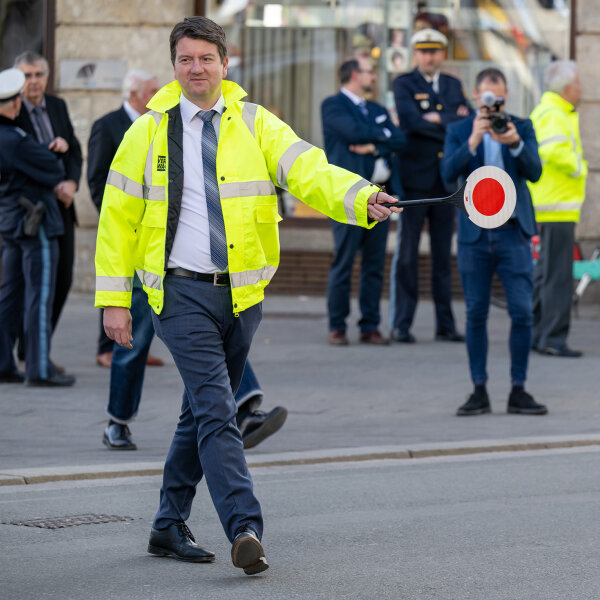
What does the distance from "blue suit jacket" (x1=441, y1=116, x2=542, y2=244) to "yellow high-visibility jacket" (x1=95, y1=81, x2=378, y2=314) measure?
3.70 m

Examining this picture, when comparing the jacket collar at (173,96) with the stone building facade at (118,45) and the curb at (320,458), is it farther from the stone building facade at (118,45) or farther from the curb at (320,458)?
the stone building facade at (118,45)

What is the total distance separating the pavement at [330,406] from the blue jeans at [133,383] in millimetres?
242

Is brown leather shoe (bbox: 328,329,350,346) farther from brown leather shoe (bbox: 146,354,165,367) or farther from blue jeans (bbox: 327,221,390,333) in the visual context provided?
brown leather shoe (bbox: 146,354,165,367)

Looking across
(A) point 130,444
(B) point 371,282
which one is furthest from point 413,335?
(A) point 130,444

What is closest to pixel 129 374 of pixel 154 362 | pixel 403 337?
pixel 154 362

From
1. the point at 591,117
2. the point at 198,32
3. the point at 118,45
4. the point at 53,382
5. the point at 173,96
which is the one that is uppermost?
the point at 118,45

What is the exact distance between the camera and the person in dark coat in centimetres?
1035

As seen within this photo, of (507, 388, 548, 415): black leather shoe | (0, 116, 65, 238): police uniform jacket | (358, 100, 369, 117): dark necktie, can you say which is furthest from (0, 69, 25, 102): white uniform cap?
(507, 388, 548, 415): black leather shoe

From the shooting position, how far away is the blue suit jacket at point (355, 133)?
12.2m

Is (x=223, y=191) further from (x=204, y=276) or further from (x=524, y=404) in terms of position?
(x=524, y=404)

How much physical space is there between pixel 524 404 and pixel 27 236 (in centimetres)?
347

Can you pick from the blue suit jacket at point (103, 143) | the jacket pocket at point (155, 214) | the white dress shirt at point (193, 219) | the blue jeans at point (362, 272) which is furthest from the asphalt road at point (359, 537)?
the blue jeans at point (362, 272)

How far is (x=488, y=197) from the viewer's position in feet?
17.5

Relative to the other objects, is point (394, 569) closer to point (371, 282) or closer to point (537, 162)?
point (537, 162)
